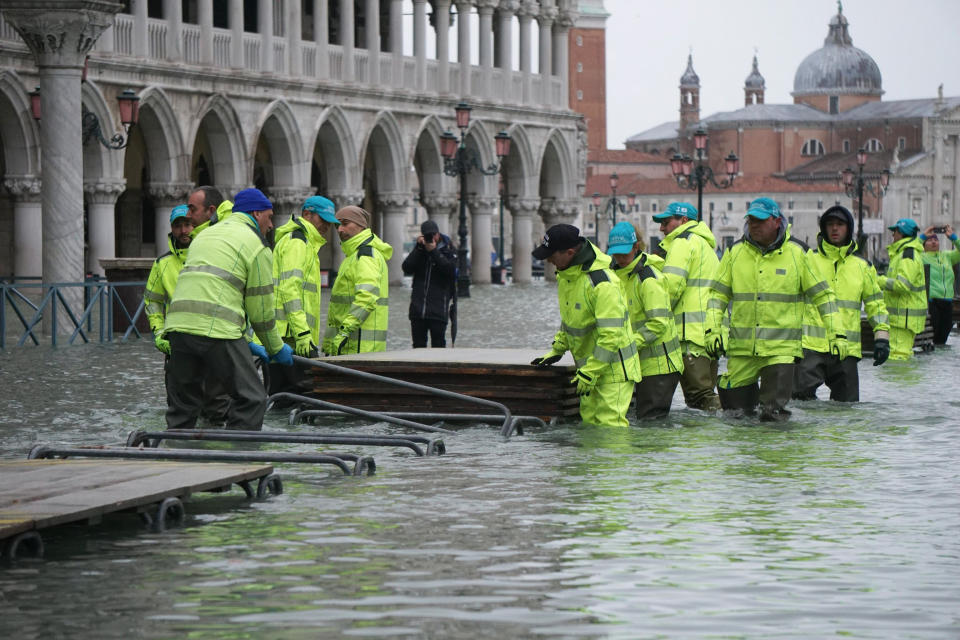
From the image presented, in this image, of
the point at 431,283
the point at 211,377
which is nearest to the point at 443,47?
the point at 431,283

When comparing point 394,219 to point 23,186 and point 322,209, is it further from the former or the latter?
point 322,209

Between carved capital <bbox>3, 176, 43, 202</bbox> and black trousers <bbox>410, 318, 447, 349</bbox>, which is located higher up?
carved capital <bbox>3, 176, 43, 202</bbox>

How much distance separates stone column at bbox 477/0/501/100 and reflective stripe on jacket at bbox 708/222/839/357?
39939 millimetres

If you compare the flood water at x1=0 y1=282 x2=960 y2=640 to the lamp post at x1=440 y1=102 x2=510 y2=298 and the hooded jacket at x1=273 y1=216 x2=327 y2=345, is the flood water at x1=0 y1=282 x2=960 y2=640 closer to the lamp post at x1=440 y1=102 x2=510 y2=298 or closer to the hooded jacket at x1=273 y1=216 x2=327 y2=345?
the hooded jacket at x1=273 y1=216 x2=327 y2=345

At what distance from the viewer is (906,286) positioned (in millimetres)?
20328

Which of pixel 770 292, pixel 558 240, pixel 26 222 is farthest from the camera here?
pixel 26 222

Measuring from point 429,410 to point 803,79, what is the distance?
493ft

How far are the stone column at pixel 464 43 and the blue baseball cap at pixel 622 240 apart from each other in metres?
39.1

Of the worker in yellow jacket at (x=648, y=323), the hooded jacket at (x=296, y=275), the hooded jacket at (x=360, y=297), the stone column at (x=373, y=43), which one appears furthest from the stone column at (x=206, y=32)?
the worker in yellow jacket at (x=648, y=323)

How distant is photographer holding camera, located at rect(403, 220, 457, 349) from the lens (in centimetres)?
1666

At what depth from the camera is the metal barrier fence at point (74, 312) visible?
73.7 ft

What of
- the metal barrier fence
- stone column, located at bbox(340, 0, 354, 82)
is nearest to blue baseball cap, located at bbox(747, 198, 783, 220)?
the metal barrier fence

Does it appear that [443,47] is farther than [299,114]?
Yes

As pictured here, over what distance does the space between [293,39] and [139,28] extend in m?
6.16
